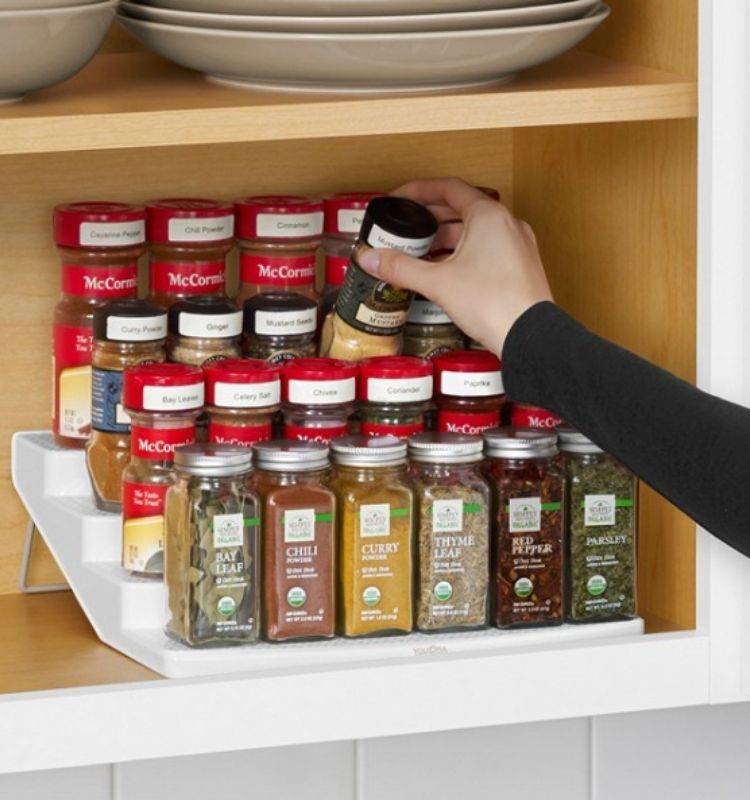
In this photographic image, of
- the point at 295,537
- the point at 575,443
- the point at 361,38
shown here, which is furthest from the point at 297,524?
the point at 361,38

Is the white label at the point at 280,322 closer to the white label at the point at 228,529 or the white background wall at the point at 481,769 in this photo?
the white label at the point at 228,529

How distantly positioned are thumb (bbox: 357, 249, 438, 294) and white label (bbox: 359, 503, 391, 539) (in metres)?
0.16

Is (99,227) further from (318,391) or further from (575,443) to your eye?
(575,443)

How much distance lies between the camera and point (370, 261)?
1.27 meters

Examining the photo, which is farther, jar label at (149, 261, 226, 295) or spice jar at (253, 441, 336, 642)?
jar label at (149, 261, 226, 295)

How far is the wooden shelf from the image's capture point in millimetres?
1083

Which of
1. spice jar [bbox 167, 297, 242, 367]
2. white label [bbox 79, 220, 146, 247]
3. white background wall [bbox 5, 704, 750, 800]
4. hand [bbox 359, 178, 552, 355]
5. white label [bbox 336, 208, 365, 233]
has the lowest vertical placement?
white background wall [bbox 5, 704, 750, 800]

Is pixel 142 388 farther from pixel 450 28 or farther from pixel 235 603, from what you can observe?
pixel 450 28

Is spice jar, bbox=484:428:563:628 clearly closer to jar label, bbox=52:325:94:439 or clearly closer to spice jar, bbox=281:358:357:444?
spice jar, bbox=281:358:357:444

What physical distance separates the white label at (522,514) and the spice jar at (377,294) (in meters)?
0.15

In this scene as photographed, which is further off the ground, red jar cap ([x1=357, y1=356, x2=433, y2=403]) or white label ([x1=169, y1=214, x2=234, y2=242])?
white label ([x1=169, y1=214, x2=234, y2=242])

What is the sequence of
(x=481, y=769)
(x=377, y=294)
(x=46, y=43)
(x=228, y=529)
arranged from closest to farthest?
1. (x=46, y=43)
2. (x=228, y=529)
3. (x=377, y=294)
4. (x=481, y=769)

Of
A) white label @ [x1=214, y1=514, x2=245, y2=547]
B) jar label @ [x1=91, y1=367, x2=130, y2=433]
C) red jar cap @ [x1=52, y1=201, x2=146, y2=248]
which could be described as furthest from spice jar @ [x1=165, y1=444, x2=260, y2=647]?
red jar cap @ [x1=52, y1=201, x2=146, y2=248]

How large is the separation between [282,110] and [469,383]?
10.7 inches
